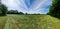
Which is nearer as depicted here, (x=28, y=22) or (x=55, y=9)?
(x=28, y=22)

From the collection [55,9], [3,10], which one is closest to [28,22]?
[3,10]

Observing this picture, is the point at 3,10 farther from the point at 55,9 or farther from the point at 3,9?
the point at 55,9

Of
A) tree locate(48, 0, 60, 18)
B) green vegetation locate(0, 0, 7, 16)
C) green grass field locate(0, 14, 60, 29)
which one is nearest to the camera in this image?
green grass field locate(0, 14, 60, 29)

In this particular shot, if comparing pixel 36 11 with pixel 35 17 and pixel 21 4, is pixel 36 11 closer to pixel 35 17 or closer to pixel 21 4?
pixel 35 17

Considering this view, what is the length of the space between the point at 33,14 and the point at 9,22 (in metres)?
0.53

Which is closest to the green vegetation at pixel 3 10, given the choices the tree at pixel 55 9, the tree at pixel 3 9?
the tree at pixel 3 9

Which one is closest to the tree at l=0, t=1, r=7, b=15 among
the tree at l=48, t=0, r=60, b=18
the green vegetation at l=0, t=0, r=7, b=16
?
the green vegetation at l=0, t=0, r=7, b=16

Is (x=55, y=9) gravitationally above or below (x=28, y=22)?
above

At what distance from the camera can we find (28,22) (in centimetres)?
301

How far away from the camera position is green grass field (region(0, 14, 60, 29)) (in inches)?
115

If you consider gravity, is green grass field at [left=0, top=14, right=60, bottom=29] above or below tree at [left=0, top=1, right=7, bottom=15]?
below

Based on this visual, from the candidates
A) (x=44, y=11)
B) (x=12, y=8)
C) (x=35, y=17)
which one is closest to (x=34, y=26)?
(x=35, y=17)

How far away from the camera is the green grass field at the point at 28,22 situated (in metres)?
2.93

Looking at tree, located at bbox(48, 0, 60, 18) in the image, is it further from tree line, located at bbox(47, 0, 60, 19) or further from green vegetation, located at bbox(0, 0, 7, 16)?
green vegetation, located at bbox(0, 0, 7, 16)
